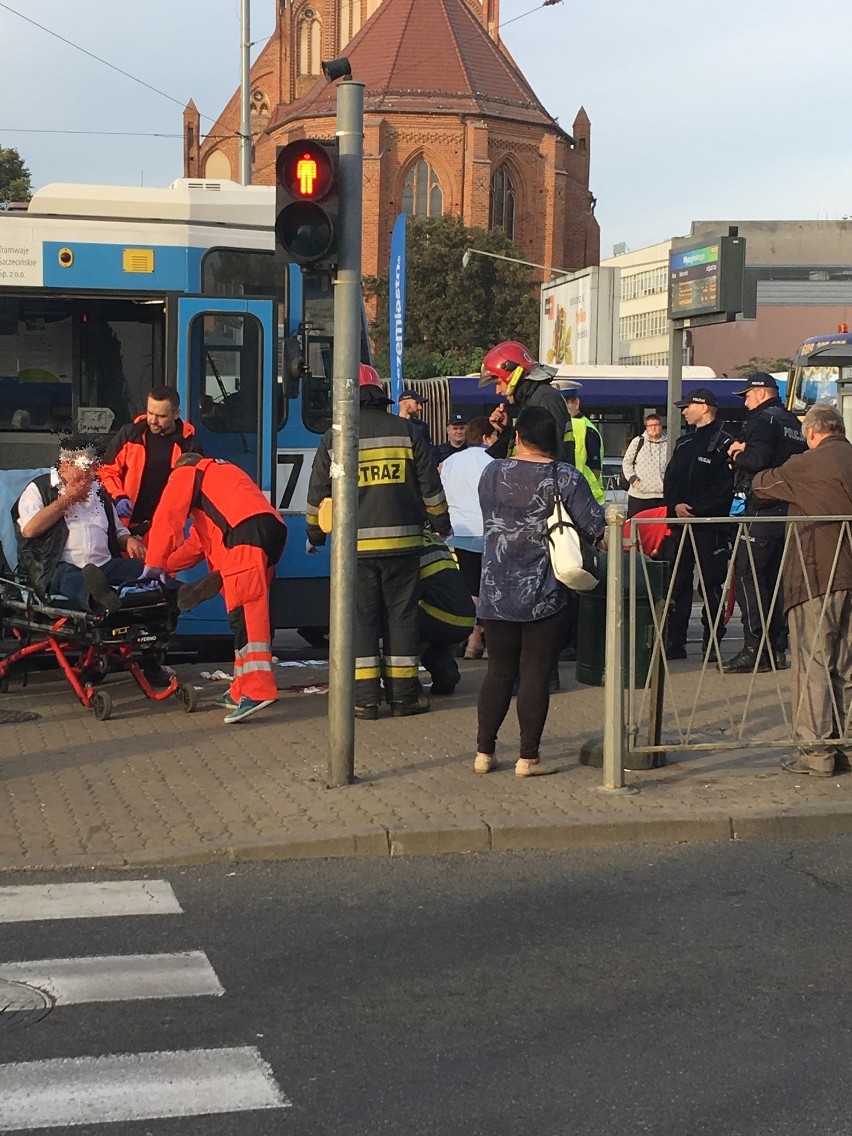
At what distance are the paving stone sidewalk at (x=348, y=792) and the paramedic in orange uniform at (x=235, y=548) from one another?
0.31 metres

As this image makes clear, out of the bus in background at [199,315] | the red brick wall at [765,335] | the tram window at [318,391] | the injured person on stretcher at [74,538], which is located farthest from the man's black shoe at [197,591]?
the red brick wall at [765,335]

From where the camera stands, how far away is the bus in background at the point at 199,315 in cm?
1162

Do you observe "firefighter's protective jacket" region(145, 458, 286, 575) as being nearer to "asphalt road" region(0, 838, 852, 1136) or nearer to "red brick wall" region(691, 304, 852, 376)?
"asphalt road" region(0, 838, 852, 1136)

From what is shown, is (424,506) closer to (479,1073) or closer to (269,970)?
(269,970)

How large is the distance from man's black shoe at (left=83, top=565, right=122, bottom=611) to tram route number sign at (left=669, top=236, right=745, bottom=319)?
6.28 m

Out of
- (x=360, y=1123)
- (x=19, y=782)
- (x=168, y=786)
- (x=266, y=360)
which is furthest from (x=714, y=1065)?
(x=266, y=360)

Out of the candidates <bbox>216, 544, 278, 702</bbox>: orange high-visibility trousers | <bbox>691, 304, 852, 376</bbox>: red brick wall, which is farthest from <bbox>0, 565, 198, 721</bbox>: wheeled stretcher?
<bbox>691, 304, 852, 376</bbox>: red brick wall

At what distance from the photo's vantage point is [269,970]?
5.12 metres

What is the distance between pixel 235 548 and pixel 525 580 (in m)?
2.33

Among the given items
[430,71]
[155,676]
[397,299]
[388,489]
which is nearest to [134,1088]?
[388,489]

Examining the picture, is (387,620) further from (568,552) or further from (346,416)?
(346,416)

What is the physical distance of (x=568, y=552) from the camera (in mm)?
7574

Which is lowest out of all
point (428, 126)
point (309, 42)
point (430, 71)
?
point (428, 126)

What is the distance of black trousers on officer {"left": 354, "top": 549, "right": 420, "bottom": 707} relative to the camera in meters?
9.23
